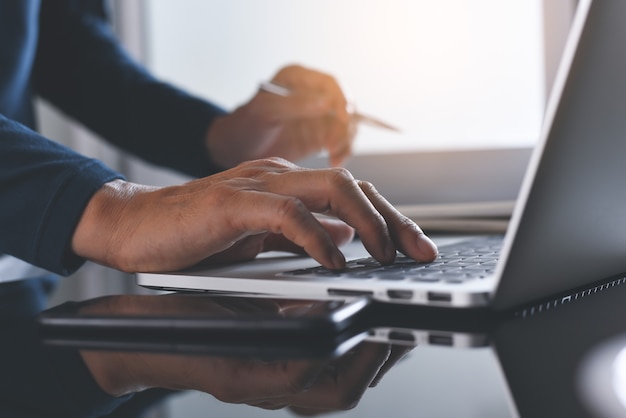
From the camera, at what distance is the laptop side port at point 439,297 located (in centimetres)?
43

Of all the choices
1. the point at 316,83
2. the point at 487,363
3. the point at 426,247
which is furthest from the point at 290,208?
the point at 316,83

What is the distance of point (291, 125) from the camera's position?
1.28 metres

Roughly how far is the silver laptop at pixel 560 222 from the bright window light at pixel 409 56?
75 cm

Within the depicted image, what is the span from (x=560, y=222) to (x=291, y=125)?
0.87m

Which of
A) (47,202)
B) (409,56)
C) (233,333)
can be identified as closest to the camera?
(233,333)

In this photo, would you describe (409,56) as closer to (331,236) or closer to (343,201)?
(331,236)

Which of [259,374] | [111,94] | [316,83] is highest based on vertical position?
[259,374]

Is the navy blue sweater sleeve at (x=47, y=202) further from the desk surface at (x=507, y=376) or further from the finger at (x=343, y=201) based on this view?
the desk surface at (x=507, y=376)

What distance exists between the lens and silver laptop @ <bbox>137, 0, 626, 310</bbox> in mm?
402

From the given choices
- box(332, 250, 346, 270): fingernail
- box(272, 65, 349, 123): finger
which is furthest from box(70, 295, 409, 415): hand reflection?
box(272, 65, 349, 123): finger

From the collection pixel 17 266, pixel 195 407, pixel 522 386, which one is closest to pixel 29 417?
pixel 195 407

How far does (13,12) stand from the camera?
1.16 meters

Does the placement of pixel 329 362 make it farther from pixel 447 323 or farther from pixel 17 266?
pixel 17 266

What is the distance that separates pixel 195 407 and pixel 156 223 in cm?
29
